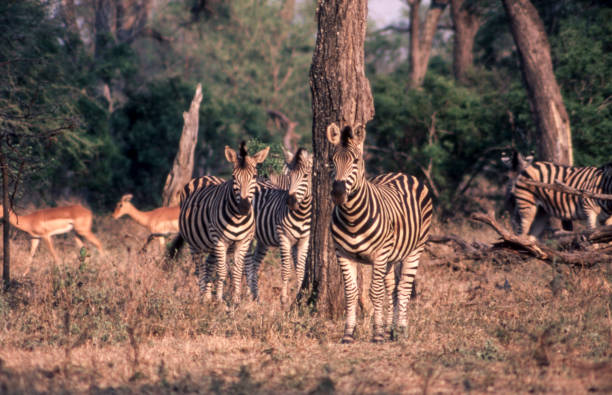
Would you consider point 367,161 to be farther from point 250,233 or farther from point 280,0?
point 280,0

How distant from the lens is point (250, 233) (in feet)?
30.0

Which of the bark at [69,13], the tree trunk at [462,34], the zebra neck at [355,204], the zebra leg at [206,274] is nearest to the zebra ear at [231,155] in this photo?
the zebra leg at [206,274]

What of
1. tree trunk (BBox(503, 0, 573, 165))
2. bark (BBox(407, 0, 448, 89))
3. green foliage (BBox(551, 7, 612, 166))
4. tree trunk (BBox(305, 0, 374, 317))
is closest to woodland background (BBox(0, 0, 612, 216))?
green foliage (BBox(551, 7, 612, 166))

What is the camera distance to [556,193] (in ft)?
40.7

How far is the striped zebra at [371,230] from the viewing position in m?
6.37

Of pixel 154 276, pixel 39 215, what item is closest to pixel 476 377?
pixel 154 276

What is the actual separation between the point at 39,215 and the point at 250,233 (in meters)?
6.65

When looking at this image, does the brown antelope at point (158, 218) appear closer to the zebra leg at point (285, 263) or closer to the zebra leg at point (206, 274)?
the zebra leg at point (206, 274)

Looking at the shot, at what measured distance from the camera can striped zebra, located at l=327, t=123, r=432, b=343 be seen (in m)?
6.37

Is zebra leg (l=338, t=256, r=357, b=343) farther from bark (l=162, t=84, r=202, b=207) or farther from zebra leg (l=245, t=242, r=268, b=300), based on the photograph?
bark (l=162, t=84, r=202, b=207)

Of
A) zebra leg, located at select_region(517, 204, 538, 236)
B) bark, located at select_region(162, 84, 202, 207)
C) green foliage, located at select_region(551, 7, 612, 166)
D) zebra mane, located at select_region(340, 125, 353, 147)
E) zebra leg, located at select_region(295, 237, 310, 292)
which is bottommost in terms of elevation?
zebra leg, located at select_region(295, 237, 310, 292)

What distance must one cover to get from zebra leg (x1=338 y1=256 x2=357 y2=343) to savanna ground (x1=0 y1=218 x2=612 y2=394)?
155 millimetres

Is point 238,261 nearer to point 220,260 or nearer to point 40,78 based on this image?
point 220,260

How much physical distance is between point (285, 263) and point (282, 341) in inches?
116
